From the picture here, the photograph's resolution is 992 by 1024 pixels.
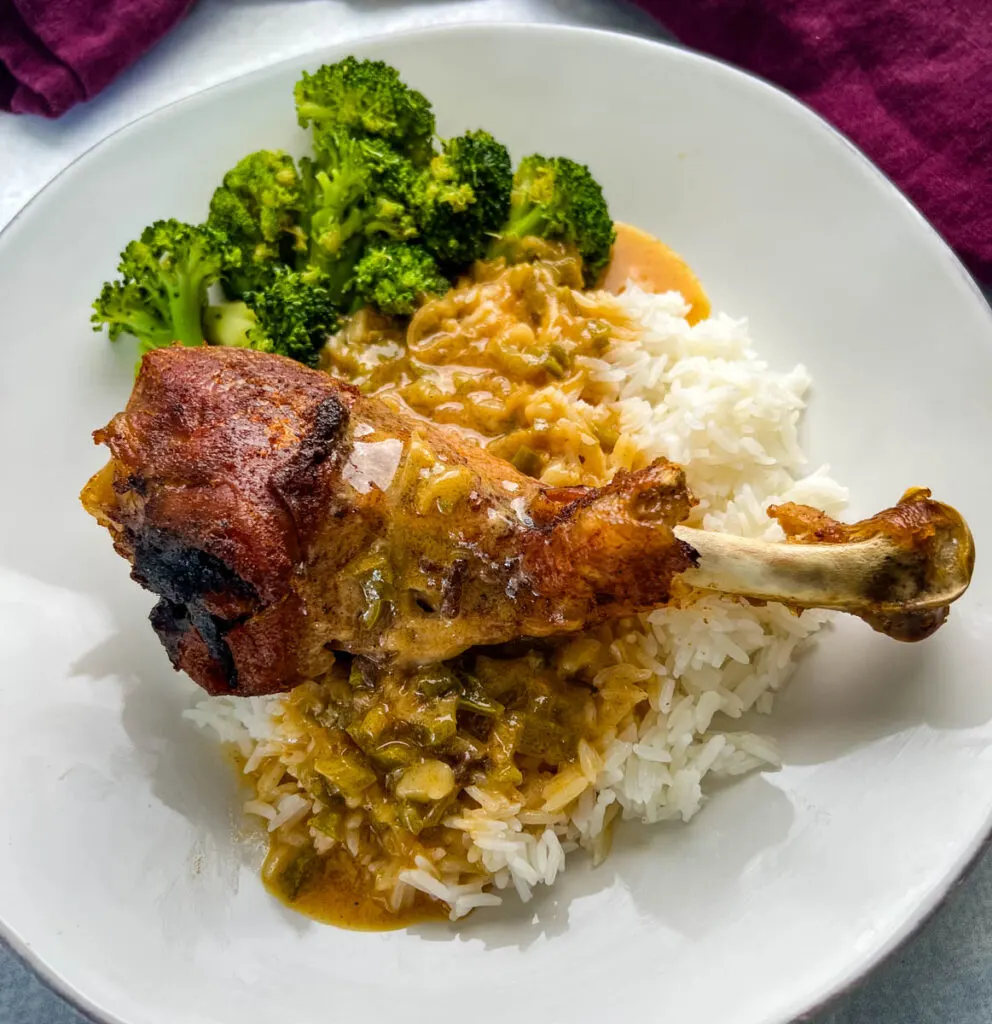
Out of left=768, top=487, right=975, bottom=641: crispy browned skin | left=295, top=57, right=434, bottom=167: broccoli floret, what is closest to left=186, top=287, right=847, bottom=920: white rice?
left=768, top=487, right=975, bottom=641: crispy browned skin

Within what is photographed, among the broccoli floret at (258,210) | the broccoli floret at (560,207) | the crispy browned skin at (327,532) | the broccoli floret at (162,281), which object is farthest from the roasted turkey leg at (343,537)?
the broccoli floret at (560,207)

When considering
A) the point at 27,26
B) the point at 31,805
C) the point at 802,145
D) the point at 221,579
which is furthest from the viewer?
the point at 27,26

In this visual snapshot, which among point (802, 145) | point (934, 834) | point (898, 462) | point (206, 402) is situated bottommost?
point (206, 402)

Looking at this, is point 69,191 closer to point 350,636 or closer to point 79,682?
point 79,682

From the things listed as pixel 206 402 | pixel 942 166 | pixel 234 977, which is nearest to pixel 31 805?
pixel 234 977

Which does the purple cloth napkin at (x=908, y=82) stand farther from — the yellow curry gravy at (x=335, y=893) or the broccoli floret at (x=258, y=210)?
the yellow curry gravy at (x=335, y=893)

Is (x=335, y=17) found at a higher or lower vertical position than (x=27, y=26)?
higher
